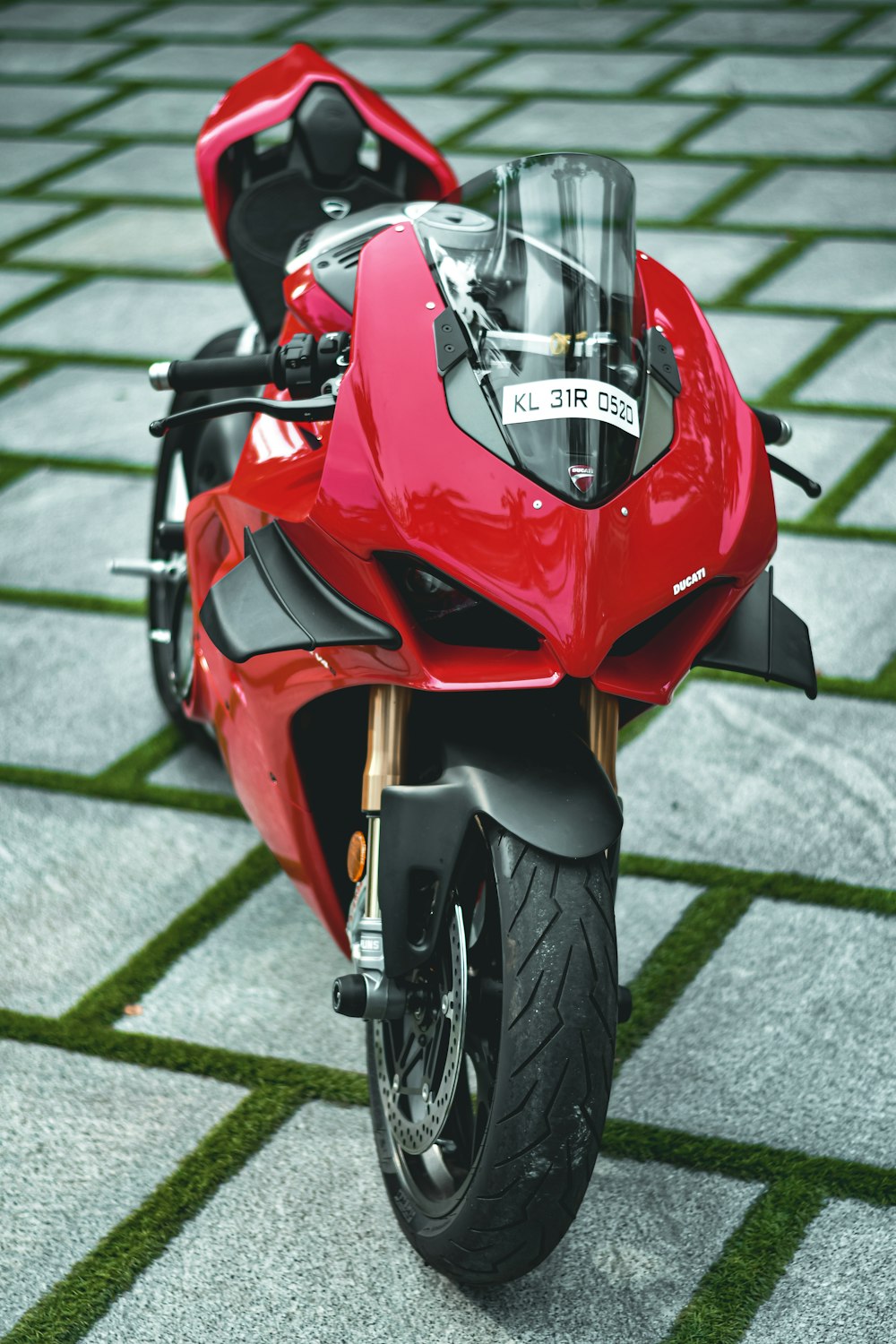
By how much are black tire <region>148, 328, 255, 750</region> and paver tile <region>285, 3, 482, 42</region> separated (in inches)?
237

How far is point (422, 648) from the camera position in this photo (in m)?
1.97

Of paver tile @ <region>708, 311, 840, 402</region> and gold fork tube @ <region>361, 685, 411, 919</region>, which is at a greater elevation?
gold fork tube @ <region>361, 685, 411, 919</region>

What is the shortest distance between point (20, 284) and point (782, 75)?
12.2ft

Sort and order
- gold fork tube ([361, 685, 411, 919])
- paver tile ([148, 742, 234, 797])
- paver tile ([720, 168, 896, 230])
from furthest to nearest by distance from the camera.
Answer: paver tile ([720, 168, 896, 230])
paver tile ([148, 742, 234, 797])
gold fork tube ([361, 685, 411, 919])

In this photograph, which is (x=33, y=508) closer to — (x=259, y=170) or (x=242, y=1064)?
(x=259, y=170)

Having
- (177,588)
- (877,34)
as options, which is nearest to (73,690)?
(177,588)

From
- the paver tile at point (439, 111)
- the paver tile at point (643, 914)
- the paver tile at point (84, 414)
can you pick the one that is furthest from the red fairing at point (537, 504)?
the paver tile at point (439, 111)

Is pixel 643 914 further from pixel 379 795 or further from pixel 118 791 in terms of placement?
pixel 118 791

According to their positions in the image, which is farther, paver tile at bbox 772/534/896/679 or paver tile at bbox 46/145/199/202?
paver tile at bbox 46/145/199/202

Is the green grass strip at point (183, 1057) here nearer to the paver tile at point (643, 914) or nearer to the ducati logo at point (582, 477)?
the paver tile at point (643, 914)

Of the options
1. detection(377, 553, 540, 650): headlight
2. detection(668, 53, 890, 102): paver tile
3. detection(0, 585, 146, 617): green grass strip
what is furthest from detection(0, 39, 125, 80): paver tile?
detection(377, 553, 540, 650): headlight

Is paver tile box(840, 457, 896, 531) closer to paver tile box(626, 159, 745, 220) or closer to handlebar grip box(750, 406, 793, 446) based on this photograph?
handlebar grip box(750, 406, 793, 446)

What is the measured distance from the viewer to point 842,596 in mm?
3900

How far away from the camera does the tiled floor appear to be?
2.17m
